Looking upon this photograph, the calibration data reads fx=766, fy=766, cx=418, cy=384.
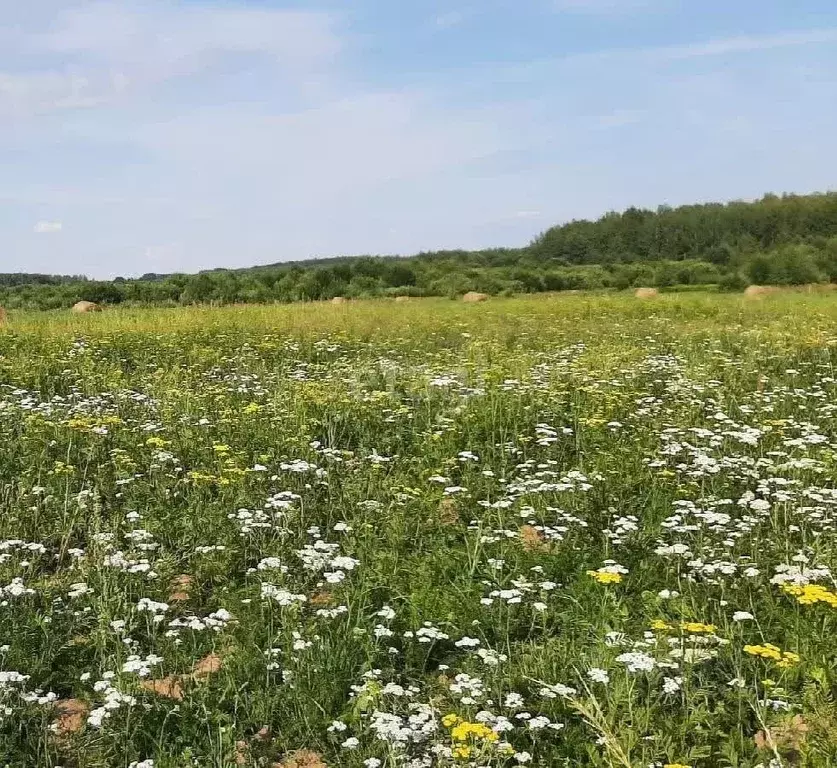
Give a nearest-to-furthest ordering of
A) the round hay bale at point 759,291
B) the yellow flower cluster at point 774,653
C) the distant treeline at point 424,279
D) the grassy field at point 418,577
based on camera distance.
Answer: the yellow flower cluster at point 774,653 < the grassy field at point 418,577 < the round hay bale at point 759,291 < the distant treeline at point 424,279

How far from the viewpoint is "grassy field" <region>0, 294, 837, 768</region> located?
3432mm

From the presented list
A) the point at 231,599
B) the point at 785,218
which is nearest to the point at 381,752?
the point at 231,599

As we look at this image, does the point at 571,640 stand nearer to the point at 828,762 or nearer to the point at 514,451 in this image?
the point at 828,762

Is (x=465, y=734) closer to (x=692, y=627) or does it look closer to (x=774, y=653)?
(x=692, y=627)

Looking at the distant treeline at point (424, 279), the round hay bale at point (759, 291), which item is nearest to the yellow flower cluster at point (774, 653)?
the round hay bale at point (759, 291)

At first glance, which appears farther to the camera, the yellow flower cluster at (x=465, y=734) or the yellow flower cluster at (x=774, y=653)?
the yellow flower cluster at (x=774, y=653)

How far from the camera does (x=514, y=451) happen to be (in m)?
7.28

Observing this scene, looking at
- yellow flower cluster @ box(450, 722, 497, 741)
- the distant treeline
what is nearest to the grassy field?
yellow flower cluster @ box(450, 722, 497, 741)

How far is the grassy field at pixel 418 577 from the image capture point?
343 cm

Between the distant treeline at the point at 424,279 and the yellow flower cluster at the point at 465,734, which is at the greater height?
the distant treeline at the point at 424,279

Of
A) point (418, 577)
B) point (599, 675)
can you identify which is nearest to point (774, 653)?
point (599, 675)

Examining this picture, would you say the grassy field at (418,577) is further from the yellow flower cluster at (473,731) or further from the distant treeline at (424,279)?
the distant treeline at (424,279)

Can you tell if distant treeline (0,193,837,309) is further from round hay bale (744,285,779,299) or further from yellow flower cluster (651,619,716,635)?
yellow flower cluster (651,619,716,635)

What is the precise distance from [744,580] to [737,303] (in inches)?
924
